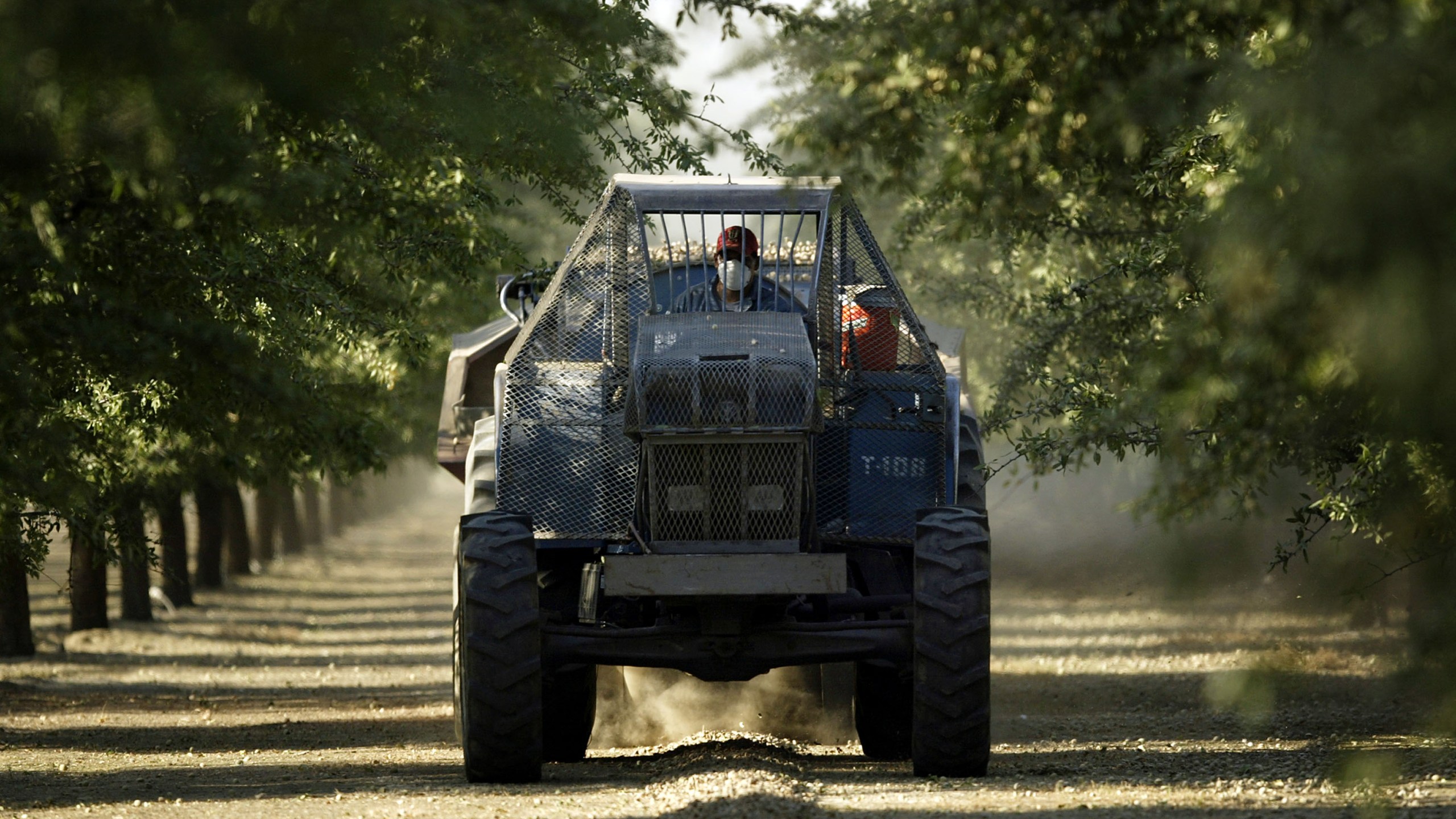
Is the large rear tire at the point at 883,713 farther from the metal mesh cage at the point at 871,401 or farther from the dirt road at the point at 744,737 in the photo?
the metal mesh cage at the point at 871,401

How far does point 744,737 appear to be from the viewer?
11.3m

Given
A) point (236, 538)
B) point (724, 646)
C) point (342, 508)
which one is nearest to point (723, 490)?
point (724, 646)

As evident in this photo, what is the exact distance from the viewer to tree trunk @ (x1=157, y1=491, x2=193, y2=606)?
2373 centimetres

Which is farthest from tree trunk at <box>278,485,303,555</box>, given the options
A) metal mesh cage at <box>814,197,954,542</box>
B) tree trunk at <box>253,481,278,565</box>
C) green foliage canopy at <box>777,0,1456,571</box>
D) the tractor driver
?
green foliage canopy at <box>777,0,1456,571</box>

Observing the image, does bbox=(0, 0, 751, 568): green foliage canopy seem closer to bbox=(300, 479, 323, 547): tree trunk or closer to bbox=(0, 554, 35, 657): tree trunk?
bbox=(0, 554, 35, 657): tree trunk

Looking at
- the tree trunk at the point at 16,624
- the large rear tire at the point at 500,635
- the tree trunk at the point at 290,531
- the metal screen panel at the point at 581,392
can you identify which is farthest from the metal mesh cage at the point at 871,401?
the tree trunk at the point at 290,531

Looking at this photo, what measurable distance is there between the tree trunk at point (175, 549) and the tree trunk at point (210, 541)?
1.59 m

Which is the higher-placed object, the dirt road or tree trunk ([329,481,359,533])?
tree trunk ([329,481,359,533])

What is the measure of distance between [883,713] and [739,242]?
3076 mm

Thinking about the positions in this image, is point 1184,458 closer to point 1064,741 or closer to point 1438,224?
point 1438,224

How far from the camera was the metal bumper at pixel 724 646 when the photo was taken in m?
8.80

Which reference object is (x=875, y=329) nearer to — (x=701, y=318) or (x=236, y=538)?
(x=701, y=318)

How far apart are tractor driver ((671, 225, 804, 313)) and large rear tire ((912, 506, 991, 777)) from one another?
1595 millimetres

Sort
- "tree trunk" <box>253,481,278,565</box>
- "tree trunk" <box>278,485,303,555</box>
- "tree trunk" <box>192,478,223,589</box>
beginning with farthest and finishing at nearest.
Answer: "tree trunk" <box>278,485,303,555</box>, "tree trunk" <box>253,481,278,565</box>, "tree trunk" <box>192,478,223,589</box>
